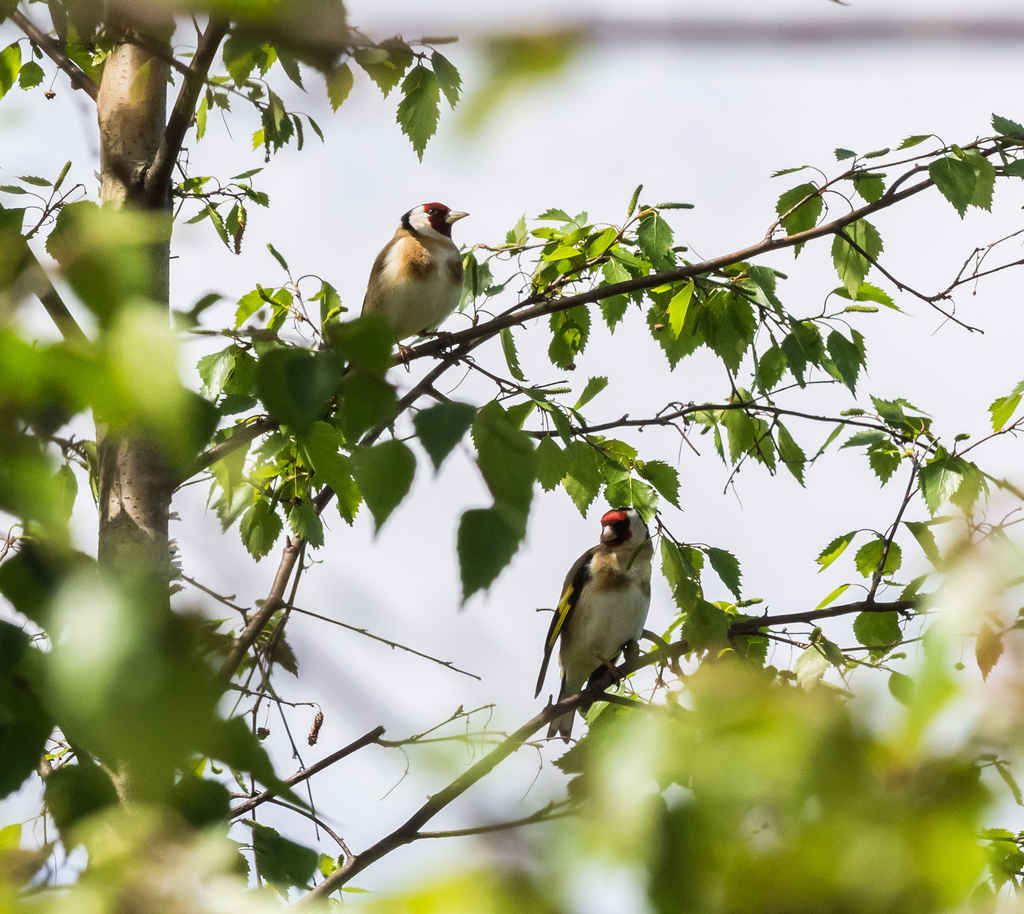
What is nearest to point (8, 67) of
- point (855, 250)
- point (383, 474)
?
point (855, 250)

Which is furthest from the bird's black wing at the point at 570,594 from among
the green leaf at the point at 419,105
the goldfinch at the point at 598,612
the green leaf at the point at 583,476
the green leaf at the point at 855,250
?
the green leaf at the point at 419,105

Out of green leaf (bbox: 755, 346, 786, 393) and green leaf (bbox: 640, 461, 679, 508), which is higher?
green leaf (bbox: 755, 346, 786, 393)

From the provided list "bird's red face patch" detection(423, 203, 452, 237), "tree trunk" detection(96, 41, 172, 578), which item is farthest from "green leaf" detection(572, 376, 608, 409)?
"bird's red face patch" detection(423, 203, 452, 237)

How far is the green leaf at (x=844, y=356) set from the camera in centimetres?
278

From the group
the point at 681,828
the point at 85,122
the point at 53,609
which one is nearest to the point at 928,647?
the point at 681,828

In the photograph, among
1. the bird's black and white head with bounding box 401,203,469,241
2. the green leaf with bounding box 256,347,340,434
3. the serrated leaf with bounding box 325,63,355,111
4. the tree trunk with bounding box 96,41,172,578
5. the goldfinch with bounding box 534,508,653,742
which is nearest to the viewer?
the green leaf with bounding box 256,347,340,434

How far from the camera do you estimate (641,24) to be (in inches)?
13.2

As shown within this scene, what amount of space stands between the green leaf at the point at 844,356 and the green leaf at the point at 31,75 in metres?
2.53

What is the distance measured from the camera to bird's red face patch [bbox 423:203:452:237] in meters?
5.32

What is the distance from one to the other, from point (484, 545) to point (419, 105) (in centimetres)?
178

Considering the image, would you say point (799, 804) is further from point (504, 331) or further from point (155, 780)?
point (504, 331)

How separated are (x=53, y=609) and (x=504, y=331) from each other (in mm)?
2177

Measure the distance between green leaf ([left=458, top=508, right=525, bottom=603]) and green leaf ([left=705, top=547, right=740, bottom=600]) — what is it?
6.56 feet

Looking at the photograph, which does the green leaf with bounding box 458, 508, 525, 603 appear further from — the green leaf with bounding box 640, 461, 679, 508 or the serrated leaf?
the green leaf with bounding box 640, 461, 679, 508
